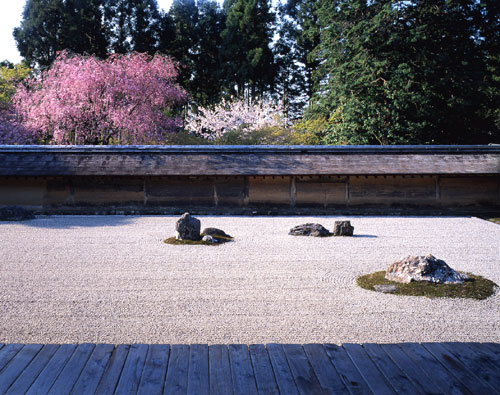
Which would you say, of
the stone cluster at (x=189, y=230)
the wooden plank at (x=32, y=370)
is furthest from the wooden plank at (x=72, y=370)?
the stone cluster at (x=189, y=230)

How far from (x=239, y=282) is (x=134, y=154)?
8.60 metres

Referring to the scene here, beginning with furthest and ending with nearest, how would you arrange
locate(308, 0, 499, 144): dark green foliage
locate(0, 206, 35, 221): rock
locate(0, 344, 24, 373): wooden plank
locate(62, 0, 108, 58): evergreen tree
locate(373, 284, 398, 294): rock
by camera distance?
locate(62, 0, 108, 58): evergreen tree < locate(308, 0, 499, 144): dark green foliage < locate(0, 206, 35, 221): rock < locate(373, 284, 398, 294): rock < locate(0, 344, 24, 373): wooden plank

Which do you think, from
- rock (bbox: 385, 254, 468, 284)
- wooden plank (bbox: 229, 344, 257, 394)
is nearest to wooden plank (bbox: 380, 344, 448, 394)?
wooden plank (bbox: 229, 344, 257, 394)

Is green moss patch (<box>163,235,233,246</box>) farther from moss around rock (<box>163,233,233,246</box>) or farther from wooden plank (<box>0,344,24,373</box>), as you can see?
wooden plank (<box>0,344,24,373</box>)

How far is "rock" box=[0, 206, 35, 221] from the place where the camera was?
11867mm

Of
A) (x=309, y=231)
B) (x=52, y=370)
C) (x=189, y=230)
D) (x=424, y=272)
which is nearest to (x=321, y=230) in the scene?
(x=309, y=231)

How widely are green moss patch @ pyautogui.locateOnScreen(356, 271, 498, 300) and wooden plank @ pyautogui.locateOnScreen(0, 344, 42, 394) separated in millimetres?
4162

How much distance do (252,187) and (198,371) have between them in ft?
35.1

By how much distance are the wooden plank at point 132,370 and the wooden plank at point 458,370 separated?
1921 millimetres

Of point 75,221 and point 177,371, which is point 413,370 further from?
point 75,221

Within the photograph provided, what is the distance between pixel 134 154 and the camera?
13.7 metres

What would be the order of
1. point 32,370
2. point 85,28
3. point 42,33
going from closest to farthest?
point 32,370 → point 42,33 → point 85,28

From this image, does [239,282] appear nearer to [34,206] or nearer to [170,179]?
[170,179]

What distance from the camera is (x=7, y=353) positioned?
9.85 ft
